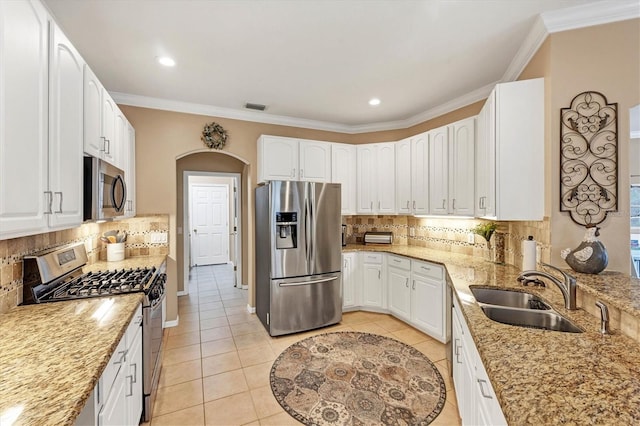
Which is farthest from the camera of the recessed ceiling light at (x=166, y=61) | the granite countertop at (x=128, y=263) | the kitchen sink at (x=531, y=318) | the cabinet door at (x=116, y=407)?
the granite countertop at (x=128, y=263)

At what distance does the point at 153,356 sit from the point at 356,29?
9.51 feet

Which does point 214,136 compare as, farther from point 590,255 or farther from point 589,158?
point 590,255

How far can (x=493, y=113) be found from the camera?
227 centimetres

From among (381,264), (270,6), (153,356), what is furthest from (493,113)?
(153,356)

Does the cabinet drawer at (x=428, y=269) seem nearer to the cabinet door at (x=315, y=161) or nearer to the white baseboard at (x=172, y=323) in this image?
the cabinet door at (x=315, y=161)

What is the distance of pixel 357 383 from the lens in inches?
93.1

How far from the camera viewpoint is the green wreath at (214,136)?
3586 millimetres

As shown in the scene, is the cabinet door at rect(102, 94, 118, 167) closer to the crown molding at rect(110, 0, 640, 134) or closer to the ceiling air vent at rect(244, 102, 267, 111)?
the crown molding at rect(110, 0, 640, 134)

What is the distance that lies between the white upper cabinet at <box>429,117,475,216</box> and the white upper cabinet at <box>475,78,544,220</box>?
613mm

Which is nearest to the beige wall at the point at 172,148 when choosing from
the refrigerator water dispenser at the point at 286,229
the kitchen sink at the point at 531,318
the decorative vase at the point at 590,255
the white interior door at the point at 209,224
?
the refrigerator water dispenser at the point at 286,229

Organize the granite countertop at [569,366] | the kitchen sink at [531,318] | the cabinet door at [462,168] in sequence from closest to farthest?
the granite countertop at [569,366]
the kitchen sink at [531,318]
the cabinet door at [462,168]

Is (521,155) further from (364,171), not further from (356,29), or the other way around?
(364,171)

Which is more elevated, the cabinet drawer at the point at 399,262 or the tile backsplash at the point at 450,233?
the tile backsplash at the point at 450,233

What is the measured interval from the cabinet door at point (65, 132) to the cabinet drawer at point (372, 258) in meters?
3.06
